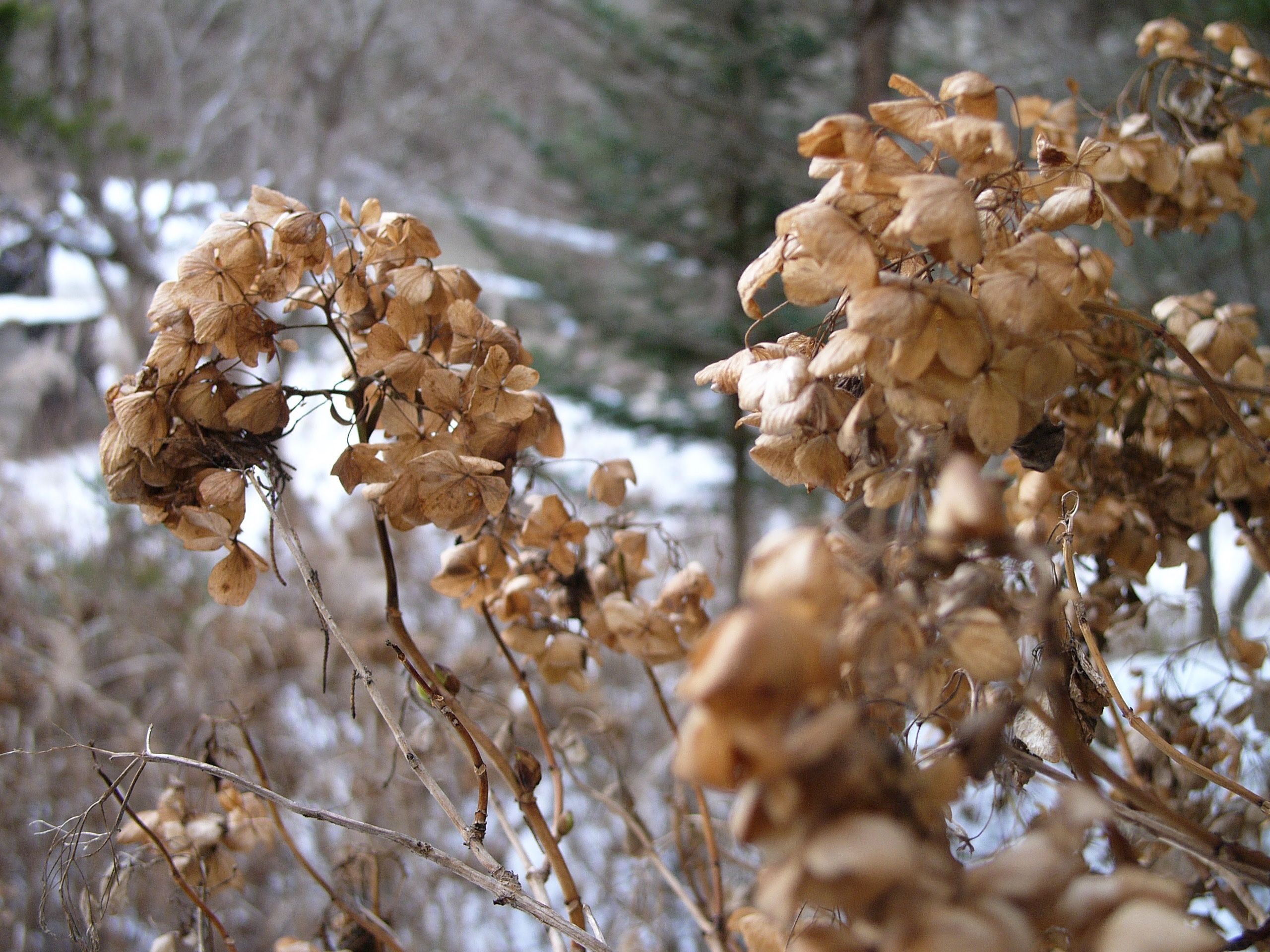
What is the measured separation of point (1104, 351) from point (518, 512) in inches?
13.4

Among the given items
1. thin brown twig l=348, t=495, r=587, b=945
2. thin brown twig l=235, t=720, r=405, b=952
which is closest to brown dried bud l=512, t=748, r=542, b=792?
thin brown twig l=348, t=495, r=587, b=945

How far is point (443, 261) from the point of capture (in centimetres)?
439

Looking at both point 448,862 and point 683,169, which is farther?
point 683,169

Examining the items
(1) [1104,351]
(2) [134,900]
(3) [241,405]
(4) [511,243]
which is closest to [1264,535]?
(1) [1104,351]

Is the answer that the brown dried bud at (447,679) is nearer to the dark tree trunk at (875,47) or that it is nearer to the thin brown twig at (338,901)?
the thin brown twig at (338,901)

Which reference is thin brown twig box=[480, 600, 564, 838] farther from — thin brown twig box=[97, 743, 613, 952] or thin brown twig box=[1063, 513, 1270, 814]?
thin brown twig box=[1063, 513, 1270, 814]

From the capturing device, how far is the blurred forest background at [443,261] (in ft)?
4.52

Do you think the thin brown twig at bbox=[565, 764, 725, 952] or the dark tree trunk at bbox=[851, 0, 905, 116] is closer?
the thin brown twig at bbox=[565, 764, 725, 952]

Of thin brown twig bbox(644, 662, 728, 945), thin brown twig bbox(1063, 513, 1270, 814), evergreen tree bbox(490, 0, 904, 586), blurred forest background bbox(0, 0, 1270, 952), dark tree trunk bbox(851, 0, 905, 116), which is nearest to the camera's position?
thin brown twig bbox(1063, 513, 1270, 814)

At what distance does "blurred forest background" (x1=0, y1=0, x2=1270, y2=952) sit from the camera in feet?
4.52

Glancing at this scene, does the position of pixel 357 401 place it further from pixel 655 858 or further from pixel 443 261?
pixel 443 261

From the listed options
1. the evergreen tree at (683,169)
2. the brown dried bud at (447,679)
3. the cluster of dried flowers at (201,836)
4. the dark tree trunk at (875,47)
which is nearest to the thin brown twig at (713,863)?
the brown dried bud at (447,679)

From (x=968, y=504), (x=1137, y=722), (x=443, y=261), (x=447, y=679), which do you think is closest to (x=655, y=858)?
(x=447, y=679)

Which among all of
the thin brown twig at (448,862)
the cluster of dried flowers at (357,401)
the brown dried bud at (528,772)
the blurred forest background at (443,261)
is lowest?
the thin brown twig at (448,862)
